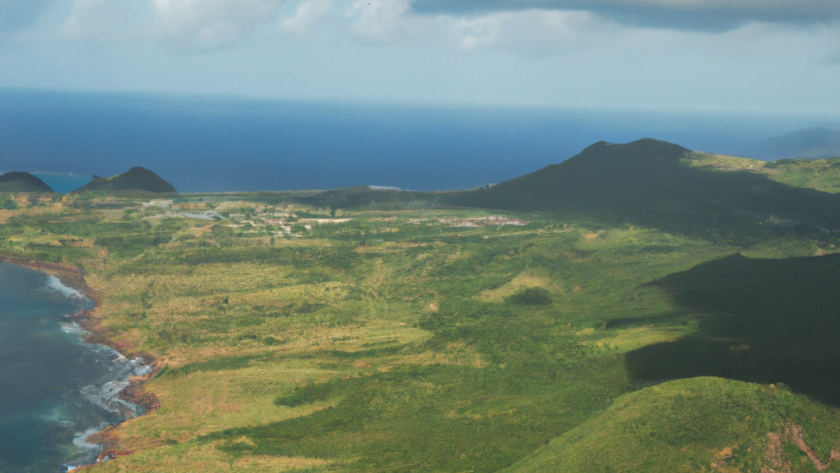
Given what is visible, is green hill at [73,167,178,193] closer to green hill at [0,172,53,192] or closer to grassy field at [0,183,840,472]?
grassy field at [0,183,840,472]

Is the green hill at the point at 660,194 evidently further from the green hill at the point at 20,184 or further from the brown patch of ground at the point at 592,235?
the green hill at the point at 20,184

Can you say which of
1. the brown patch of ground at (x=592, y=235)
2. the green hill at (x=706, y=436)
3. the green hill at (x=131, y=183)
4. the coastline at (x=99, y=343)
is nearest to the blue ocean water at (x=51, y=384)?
the coastline at (x=99, y=343)

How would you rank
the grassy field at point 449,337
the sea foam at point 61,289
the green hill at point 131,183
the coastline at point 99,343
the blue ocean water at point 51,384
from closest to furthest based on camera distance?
1. the grassy field at point 449,337
2. the blue ocean water at point 51,384
3. the coastline at point 99,343
4. the sea foam at point 61,289
5. the green hill at point 131,183

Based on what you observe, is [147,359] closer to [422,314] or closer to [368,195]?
[422,314]

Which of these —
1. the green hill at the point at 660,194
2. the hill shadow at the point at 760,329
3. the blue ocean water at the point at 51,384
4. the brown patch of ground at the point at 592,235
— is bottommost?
the blue ocean water at the point at 51,384

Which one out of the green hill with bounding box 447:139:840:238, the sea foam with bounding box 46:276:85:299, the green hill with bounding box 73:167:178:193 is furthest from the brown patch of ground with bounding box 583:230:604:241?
the green hill with bounding box 73:167:178:193

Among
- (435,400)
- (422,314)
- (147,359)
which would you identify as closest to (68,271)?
(147,359)

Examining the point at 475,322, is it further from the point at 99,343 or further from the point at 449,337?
the point at 99,343
